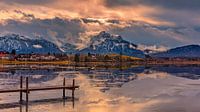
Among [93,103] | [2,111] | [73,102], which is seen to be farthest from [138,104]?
[2,111]

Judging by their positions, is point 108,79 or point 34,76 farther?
point 34,76

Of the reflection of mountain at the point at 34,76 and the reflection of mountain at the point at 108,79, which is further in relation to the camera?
the reflection of mountain at the point at 34,76

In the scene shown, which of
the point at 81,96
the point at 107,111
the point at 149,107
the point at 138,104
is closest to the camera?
the point at 107,111

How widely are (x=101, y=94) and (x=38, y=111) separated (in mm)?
17046

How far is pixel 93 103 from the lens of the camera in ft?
150

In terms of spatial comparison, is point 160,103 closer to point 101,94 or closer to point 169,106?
point 169,106

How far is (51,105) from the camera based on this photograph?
45.0m

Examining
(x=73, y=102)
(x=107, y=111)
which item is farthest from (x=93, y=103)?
(x=107, y=111)

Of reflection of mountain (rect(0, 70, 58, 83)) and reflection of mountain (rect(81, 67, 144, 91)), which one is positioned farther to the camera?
reflection of mountain (rect(0, 70, 58, 83))

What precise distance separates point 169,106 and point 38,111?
14092 millimetres

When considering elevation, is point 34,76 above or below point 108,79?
above

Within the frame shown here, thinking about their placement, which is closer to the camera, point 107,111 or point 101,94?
point 107,111

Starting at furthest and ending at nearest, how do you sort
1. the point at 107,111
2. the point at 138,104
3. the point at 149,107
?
the point at 138,104, the point at 149,107, the point at 107,111

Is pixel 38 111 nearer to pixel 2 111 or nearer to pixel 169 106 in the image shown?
pixel 2 111
